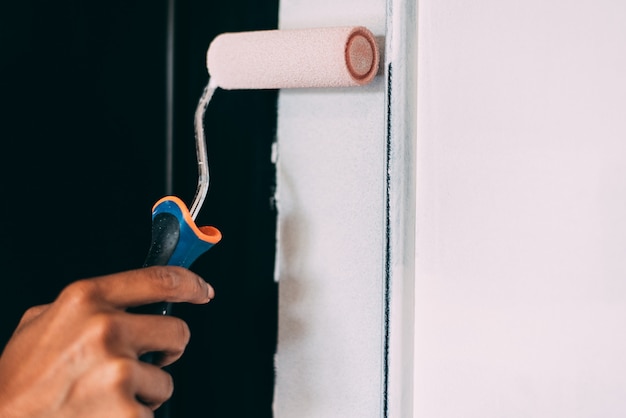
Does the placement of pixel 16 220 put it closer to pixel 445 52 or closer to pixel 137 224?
pixel 137 224

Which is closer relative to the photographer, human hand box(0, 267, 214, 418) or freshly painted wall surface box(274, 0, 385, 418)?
human hand box(0, 267, 214, 418)

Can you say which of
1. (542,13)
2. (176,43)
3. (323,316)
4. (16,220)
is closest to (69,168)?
(16,220)

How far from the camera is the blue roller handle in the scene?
541 millimetres

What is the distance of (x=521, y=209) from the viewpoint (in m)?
0.56

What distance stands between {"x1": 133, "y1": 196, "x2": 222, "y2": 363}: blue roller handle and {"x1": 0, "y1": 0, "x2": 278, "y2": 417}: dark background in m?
0.10

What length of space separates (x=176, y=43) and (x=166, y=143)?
0.09 meters

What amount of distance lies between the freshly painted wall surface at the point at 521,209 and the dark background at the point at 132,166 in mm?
195

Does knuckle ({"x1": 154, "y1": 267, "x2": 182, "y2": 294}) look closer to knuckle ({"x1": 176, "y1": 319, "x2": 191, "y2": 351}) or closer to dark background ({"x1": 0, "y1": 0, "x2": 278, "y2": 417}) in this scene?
knuckle ({"x1": 176, "y1": 319, "x2": 191, "y2": 351})

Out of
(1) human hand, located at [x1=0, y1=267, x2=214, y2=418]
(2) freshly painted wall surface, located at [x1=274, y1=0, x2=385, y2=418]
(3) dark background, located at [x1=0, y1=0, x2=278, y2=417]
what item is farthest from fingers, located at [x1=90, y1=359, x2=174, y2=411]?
(2) freshly painted wall surface, located at [x1=274, y1=0, x2=385, y2=418]

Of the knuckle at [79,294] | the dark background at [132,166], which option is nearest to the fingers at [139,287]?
the knuckle at [79,294]

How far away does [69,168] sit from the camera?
60 cm

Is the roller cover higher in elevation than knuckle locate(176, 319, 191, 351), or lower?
higher

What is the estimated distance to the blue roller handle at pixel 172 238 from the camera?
0.54 metres

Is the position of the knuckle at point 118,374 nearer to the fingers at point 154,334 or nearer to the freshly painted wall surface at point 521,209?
the fingers at point 154,334
